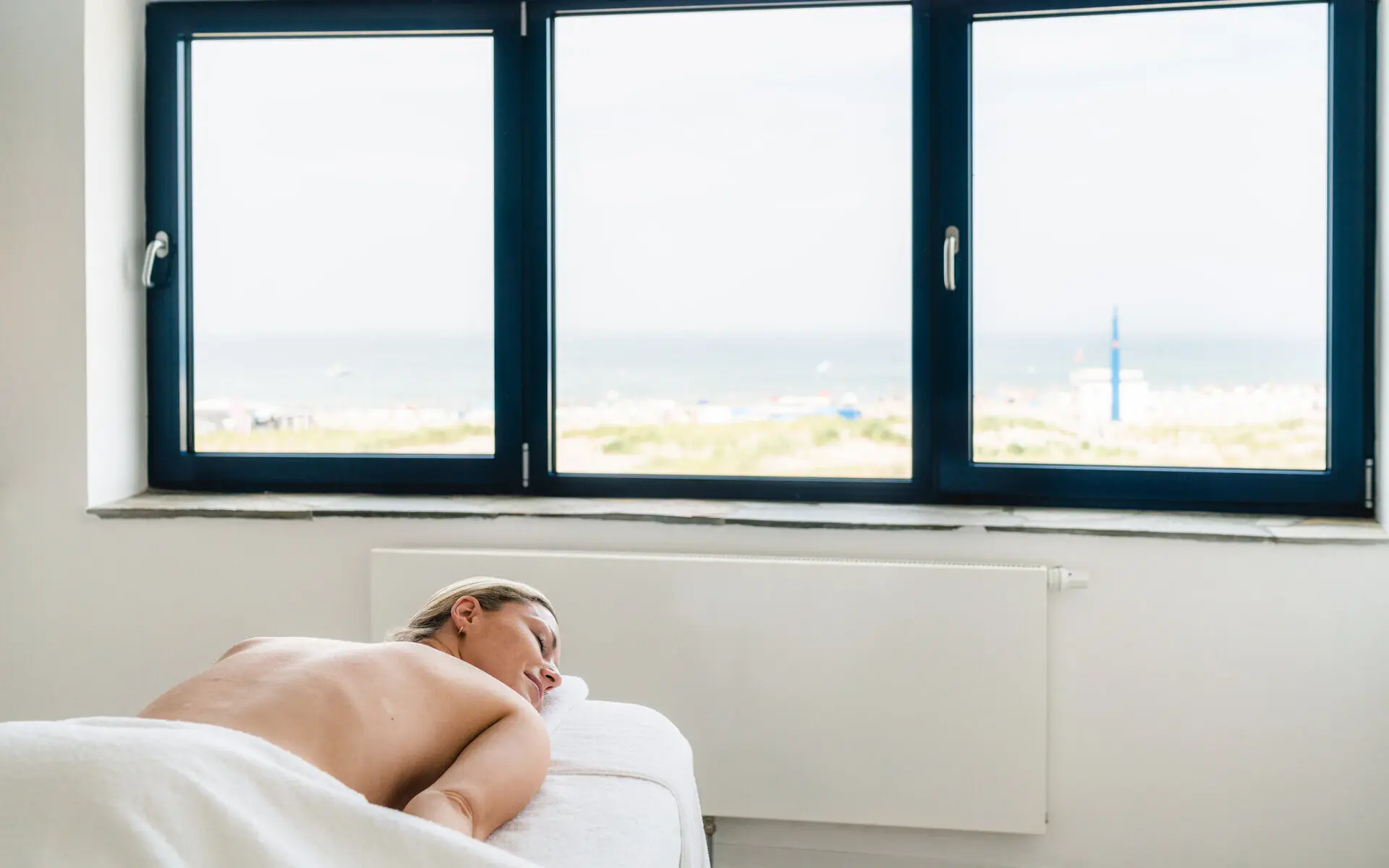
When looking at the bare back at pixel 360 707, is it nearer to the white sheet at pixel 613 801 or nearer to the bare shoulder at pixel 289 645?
the bare shoulder at pixel 289 645

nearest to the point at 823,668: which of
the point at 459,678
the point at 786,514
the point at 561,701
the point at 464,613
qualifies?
the point at 786,514

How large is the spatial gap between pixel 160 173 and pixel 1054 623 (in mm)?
2095

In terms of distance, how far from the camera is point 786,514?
2.05 m

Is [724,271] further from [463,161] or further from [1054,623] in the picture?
[1054,623]

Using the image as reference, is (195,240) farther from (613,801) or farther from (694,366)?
(613,801)

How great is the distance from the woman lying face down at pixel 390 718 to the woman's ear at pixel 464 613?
12cm

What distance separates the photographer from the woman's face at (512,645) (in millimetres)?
1351

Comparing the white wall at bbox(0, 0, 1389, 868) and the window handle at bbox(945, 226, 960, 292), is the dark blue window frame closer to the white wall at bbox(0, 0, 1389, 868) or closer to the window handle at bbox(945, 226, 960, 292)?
the white wall at bbox(0, 0, 1389, 868)

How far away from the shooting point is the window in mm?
2010

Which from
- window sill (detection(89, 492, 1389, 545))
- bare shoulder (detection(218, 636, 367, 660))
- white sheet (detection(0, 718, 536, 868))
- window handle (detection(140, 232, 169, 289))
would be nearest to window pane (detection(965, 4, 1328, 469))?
window sill (detection(89, 492, 1389, 545))

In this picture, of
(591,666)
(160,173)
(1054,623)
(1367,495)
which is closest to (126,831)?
(591,666)

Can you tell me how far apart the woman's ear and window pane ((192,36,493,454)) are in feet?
3.02

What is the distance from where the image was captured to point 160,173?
2297mm

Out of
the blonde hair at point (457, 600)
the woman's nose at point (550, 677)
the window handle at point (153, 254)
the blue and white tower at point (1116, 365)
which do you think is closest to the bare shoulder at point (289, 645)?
the blonde hair at point (457, 600)
